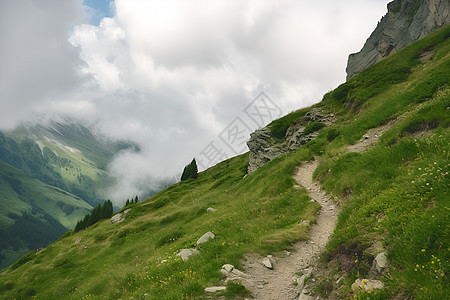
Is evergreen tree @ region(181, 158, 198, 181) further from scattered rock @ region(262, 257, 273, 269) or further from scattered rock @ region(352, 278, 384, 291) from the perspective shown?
scattered rock @ region(352, 278, 384, 291)

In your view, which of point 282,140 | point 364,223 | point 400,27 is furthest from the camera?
point 400,27

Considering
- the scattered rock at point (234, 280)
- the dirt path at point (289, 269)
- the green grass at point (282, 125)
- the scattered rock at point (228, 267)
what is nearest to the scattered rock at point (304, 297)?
the dirt path at point (289, 269)

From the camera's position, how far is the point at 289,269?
31.7ft

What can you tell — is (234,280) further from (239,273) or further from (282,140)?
(282,140)

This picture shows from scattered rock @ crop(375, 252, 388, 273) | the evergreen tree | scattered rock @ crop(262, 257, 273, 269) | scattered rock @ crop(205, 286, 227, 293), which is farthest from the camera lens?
the evergreen tree

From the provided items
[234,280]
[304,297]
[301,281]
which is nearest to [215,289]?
[234,280]

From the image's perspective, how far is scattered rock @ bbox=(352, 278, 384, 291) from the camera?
5.90 meters

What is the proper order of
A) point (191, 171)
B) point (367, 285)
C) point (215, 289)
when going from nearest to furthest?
point (367, 285) < point (215, 289) < point (191, 171)

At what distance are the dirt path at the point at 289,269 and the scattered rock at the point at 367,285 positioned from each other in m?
1.63

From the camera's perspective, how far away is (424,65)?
37.2 meters

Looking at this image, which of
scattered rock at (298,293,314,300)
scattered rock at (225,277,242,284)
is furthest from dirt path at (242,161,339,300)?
scattered rock at (225,277,242,284)

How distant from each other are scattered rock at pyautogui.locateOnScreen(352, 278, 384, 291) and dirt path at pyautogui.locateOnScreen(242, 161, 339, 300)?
1.63 meters

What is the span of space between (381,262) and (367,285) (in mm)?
819

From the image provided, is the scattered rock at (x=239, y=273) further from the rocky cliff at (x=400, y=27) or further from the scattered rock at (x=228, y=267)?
the rocky cliff at (x=400, y=27)
